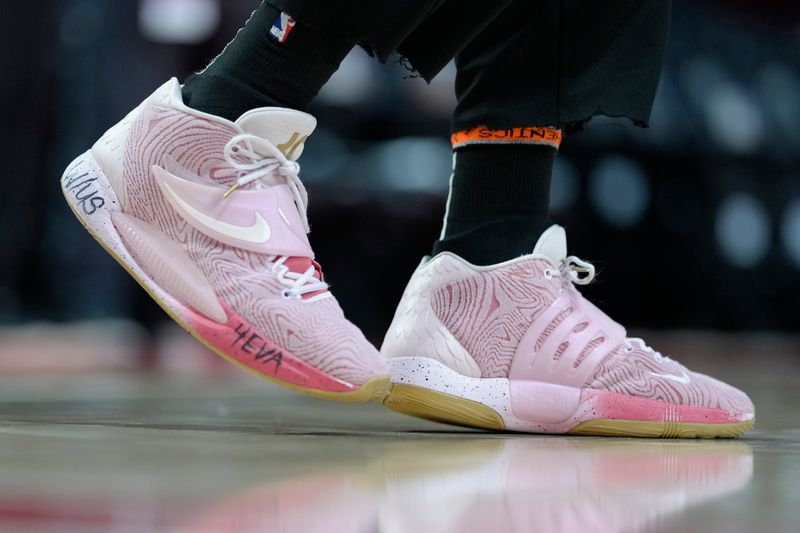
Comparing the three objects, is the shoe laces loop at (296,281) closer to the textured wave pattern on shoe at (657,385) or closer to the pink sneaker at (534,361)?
the pink sneaker at (534,361)

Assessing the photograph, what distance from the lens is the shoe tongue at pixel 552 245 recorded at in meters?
1.05

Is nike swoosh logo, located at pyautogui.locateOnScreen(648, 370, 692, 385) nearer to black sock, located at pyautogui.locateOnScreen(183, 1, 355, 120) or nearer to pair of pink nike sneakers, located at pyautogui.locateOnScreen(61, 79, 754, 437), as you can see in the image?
pair of pink nike sneakers, located at pyautogui.locateOnScreen(61, 79, 754, 437)

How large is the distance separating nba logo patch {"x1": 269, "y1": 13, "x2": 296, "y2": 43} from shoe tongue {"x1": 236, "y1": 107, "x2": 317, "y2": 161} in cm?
6

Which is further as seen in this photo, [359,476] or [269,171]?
[269,171]

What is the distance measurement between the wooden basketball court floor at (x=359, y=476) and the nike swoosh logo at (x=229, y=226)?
0.16 m

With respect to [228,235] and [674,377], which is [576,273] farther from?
[228,235]

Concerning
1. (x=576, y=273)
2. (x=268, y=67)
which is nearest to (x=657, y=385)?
(x=576, y=273)

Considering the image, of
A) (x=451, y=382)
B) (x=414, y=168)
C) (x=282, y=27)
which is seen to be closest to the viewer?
(x=282, y=27)

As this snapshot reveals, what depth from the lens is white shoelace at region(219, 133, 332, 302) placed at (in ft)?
2.94

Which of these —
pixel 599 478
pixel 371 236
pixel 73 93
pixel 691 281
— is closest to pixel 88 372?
pixel 599 478

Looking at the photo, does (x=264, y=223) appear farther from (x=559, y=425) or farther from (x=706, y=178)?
(x=706, y=178)

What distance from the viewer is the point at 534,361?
1020 mm

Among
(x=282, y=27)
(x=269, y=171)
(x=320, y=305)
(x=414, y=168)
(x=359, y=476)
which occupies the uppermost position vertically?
(x=414, y=168)

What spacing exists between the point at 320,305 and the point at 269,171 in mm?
126
